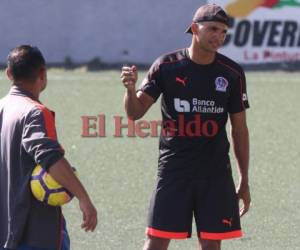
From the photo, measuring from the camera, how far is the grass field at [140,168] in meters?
8.79

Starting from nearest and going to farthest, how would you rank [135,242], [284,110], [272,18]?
1. [135,242]
2. [284,110]
3. [272,18]

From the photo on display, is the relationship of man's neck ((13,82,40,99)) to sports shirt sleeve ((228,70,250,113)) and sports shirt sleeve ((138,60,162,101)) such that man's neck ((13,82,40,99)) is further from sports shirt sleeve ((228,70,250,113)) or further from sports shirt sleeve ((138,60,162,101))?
sports shirt sleeve ((228,70,250,113))

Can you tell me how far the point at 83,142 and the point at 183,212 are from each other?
732 centimetres

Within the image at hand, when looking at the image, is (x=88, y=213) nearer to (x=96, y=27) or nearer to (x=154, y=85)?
(x=154, y=85)

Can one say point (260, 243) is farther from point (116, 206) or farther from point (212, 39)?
point (212, 39)

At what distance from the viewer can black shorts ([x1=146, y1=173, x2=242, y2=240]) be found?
658cm

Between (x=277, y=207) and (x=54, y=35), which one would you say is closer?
(x=277, y=207)

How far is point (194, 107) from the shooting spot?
653 cm

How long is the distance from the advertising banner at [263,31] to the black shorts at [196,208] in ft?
62.4

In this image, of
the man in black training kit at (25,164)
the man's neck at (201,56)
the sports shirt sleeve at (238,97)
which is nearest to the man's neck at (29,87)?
the man in black training kit at (25,164)

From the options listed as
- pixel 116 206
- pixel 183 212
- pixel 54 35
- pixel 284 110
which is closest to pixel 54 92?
pixel 284 110

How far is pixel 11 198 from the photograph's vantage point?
540 centimetres

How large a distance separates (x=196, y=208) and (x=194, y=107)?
0.67 metres

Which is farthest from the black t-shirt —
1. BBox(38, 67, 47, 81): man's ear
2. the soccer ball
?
the soccer ball
